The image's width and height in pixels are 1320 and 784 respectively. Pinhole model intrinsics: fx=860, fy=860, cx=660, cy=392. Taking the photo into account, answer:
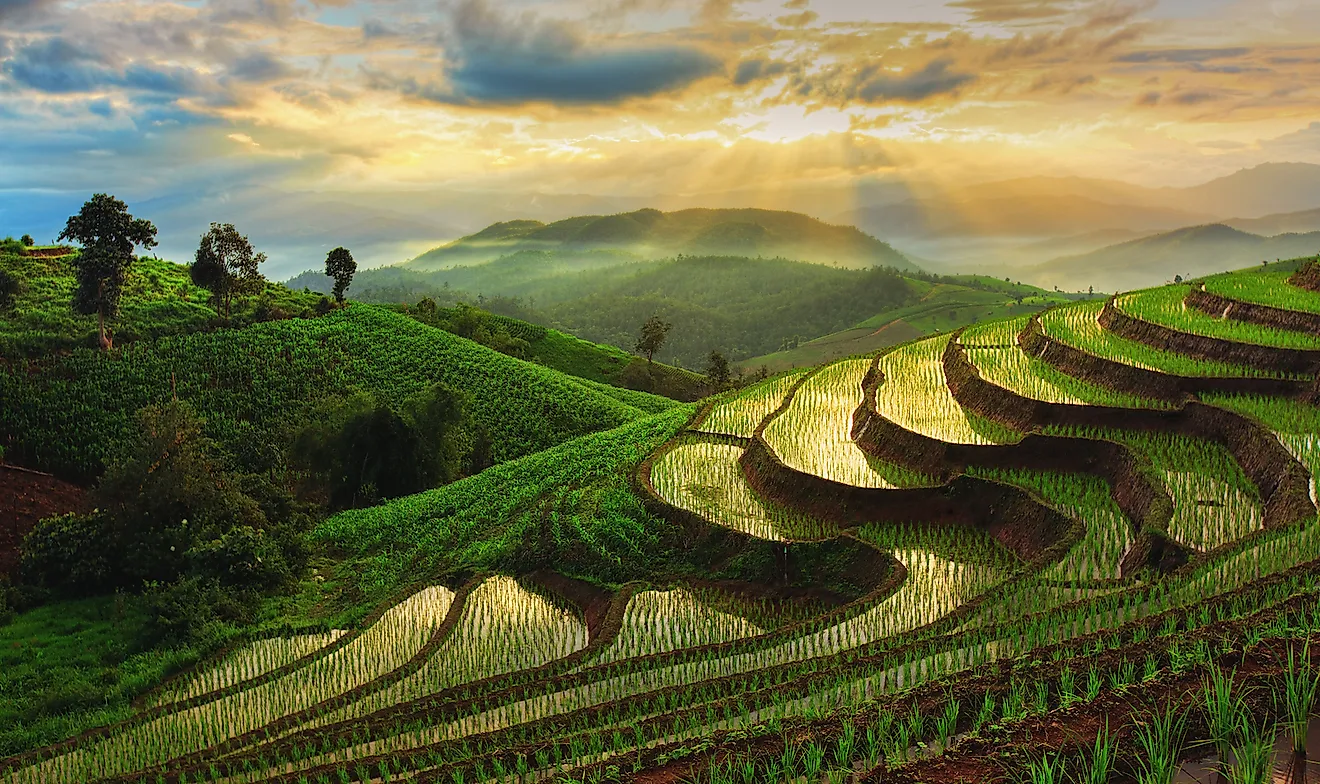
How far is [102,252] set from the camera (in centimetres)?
3997

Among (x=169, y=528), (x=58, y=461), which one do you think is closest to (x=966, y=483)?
(x=169, y=528)

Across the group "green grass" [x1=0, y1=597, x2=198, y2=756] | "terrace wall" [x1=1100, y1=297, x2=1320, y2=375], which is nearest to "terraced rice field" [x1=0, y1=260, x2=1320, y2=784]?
"terrace wall" [x1=1100, y1=297, x2=1320, y2=375]

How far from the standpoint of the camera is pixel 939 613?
11945 mm

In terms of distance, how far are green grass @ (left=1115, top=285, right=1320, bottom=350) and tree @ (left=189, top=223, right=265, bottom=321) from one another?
1640 inches

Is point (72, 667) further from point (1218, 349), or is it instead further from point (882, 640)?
point (1218, 349)

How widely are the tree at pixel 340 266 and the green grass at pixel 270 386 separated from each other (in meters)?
3.76

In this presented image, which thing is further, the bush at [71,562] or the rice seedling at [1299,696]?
the bush at [71,562]

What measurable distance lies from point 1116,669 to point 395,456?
92.2ft

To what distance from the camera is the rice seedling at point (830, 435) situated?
17.5 metres

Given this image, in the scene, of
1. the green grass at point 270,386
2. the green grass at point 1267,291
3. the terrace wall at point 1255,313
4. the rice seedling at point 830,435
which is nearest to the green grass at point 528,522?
the rice seedling at point 830,435

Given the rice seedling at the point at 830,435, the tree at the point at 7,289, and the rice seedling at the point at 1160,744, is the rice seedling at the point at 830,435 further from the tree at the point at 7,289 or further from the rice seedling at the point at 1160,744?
the tree at the point at 7,289

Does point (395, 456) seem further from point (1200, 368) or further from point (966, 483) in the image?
point (1200, 368)

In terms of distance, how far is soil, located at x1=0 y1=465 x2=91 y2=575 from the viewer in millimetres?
27444

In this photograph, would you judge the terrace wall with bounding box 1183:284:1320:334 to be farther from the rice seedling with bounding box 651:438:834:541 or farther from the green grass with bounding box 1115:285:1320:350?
the rice seedling with bounding box 651:438:834:541
